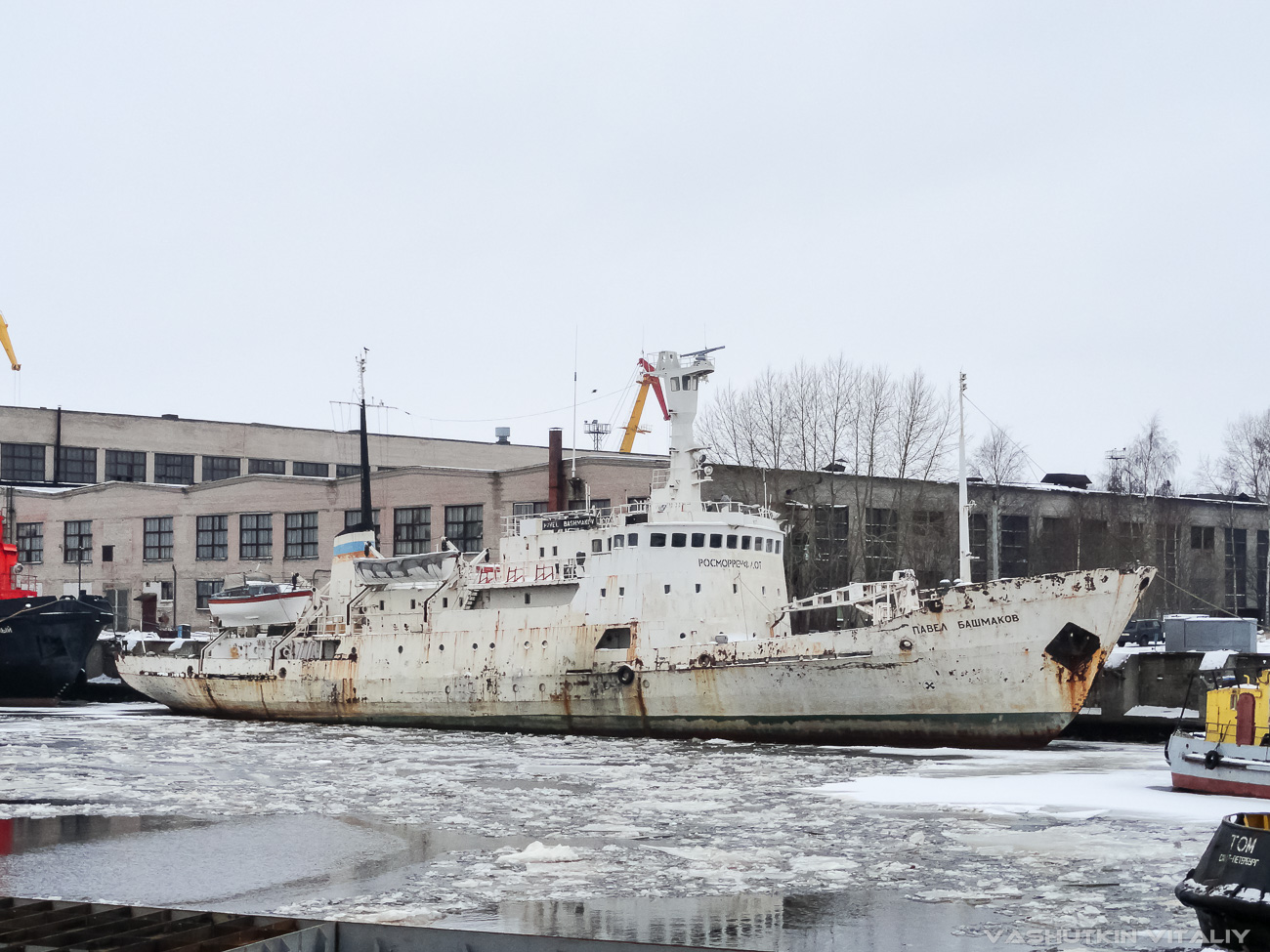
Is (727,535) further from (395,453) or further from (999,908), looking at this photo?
(395,453)

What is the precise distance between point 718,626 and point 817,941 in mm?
20962

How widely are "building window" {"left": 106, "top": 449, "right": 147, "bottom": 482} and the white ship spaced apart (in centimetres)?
3505

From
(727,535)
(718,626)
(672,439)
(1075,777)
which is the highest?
(672,439)

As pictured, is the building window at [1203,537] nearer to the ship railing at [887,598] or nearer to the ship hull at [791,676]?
the ship hull at [791,676]

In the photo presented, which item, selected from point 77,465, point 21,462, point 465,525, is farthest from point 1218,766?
point 21,462

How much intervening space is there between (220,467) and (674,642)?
49.3 meters

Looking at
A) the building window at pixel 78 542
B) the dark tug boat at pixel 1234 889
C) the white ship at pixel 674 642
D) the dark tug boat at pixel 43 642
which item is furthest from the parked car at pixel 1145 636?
the building window at pixel 78 542

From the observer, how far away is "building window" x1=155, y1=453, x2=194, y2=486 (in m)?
73.3

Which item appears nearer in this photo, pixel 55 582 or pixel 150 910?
pixel 150 910

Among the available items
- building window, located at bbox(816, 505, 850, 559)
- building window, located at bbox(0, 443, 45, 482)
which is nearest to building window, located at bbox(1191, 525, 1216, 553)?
building window, located at bbox(816, 505, 850, 559)

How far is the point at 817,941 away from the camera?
11.8 meters

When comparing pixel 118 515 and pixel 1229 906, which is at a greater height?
pixel 118 515

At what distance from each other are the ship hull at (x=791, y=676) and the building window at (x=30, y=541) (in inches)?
1559

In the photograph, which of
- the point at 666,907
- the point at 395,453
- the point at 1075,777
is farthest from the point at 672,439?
the point at 395,453
